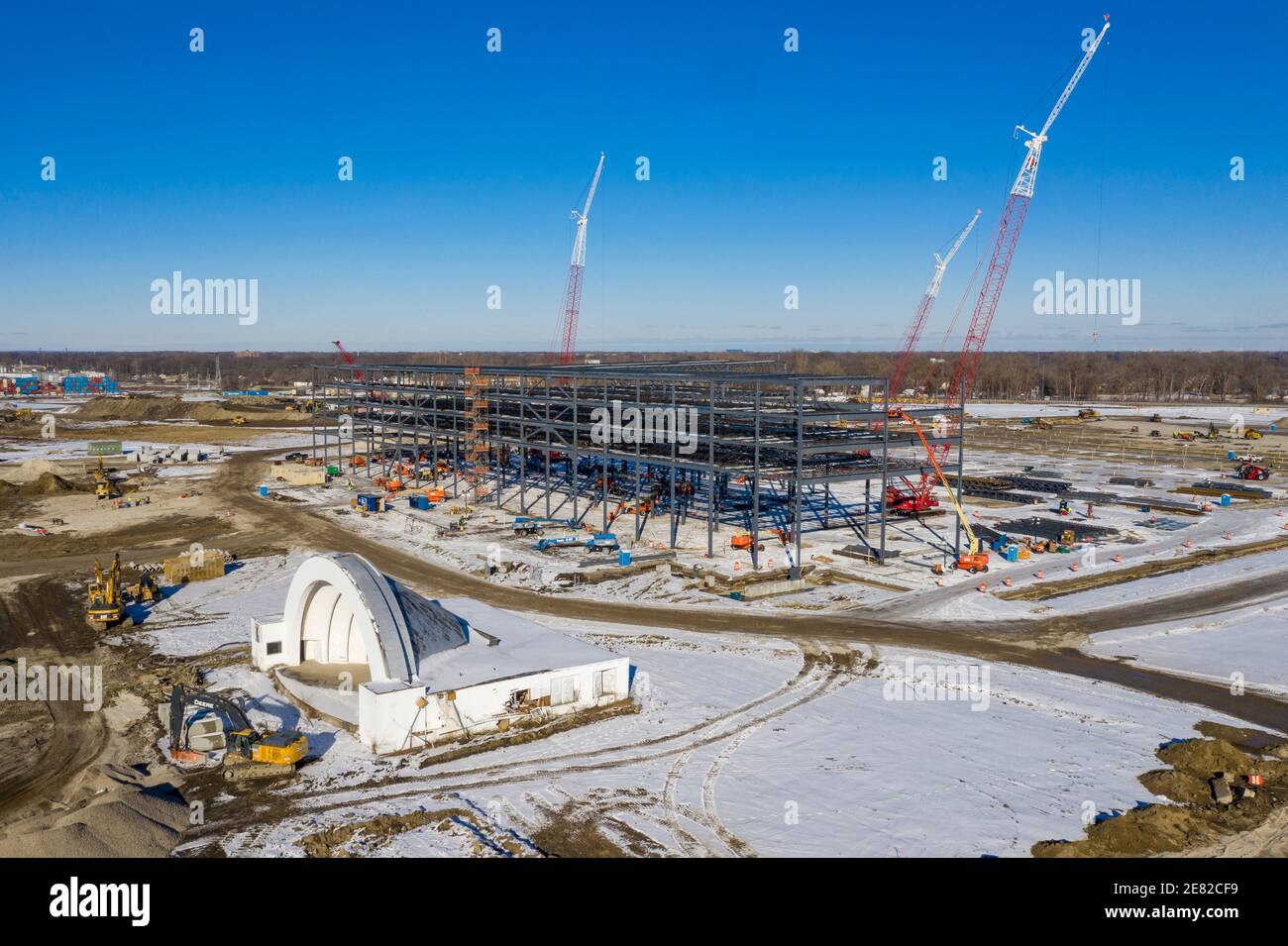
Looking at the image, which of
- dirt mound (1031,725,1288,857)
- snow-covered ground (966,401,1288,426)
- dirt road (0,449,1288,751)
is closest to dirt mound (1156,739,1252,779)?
dirt mound (1031,725,1288,857)

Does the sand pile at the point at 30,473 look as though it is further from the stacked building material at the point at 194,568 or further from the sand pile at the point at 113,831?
the sand pile at the point at 113,831

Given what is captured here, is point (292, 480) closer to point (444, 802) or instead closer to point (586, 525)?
point (586, 525)

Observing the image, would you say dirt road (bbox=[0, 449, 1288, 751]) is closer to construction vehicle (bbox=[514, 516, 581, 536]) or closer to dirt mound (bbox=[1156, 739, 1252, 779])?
dirt mound (bbox=[1156, 739, 1252, 779])

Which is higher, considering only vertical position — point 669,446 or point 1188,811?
point 669,446

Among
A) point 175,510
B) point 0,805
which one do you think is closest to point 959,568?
point 0,805

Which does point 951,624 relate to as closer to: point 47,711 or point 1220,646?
point 1220,646

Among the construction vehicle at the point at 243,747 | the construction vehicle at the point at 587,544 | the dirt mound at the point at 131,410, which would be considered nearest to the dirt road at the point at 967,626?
the construction vehicle at the point at 587,544

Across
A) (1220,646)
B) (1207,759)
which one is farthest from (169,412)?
(1207,759)
